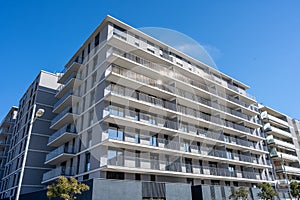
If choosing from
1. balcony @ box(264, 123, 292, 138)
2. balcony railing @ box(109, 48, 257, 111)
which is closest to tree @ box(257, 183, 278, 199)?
balcony railing @ box(109, 48, 257, 111)

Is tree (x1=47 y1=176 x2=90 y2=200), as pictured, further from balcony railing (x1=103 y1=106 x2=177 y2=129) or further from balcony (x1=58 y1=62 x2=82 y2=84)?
balcony (x1=58 y1=62 x2=82 y2=84)

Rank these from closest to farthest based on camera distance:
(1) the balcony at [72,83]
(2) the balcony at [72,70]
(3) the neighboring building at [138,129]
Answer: (3) the neighboring building at [138,129]
(1) the balcony at [72,83]
(2) the balcony at [72,70]

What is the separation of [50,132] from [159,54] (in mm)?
18282

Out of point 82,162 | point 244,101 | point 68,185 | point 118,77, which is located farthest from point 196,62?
point 68,185

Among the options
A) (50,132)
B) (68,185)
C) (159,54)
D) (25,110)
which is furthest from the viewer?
(25,110)

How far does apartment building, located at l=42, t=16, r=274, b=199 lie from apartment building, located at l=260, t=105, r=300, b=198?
7.76m

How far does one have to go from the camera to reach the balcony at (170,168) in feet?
67.7

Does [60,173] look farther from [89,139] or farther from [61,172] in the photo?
[89,139]

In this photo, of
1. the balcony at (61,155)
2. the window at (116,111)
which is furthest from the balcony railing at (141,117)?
the balcony at (61,155)

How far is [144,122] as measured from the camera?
2388cm

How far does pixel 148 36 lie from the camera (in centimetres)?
2902

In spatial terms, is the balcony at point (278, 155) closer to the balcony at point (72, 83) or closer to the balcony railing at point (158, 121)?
the balcony railing at point (158, 121)

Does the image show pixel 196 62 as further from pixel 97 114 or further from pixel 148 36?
pixel 97 114

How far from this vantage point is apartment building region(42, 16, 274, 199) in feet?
72.7
